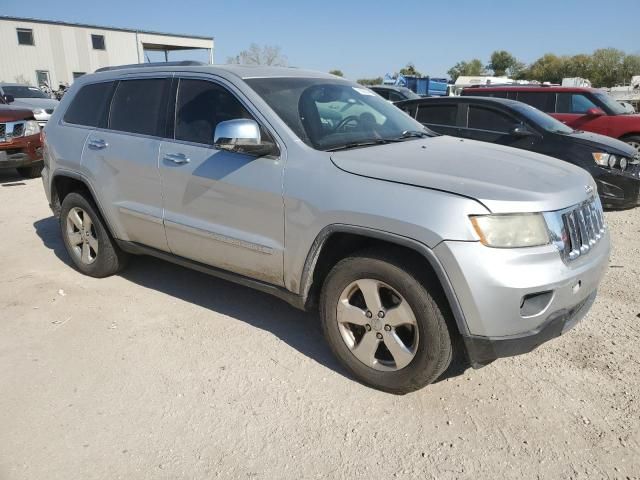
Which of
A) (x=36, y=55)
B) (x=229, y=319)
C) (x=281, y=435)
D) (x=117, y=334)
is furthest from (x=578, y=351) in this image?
(x=36, y=55)

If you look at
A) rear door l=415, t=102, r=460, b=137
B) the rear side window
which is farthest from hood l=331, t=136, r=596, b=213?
rear door l=415, t=102, r=460, b=137

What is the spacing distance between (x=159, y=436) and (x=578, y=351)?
259cm

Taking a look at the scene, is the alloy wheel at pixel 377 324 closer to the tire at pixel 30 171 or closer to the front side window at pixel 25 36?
the tire at pixel 30 171

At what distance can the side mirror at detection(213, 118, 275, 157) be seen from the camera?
9.89ft

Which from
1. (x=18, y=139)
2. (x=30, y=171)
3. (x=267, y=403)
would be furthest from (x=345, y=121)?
(x=30, y=171)

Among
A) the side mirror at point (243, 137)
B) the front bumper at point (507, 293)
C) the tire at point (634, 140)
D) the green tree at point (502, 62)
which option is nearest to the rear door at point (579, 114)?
the tire at point (634, 140)

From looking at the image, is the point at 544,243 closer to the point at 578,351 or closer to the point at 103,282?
the point at 578,351

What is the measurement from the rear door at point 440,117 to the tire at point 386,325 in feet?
17.6

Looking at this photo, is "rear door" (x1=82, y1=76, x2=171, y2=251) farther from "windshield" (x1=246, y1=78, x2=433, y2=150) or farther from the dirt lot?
"windshield" (x1=246, y1=78, x2=433, y2=150)

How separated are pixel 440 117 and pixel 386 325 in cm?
583

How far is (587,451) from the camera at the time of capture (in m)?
2.47

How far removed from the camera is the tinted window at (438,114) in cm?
782

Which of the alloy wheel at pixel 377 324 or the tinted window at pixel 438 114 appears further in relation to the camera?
the tinted window at pixel 438 114

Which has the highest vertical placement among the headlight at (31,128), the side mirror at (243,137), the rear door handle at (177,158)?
the side mirror at (243,137)
